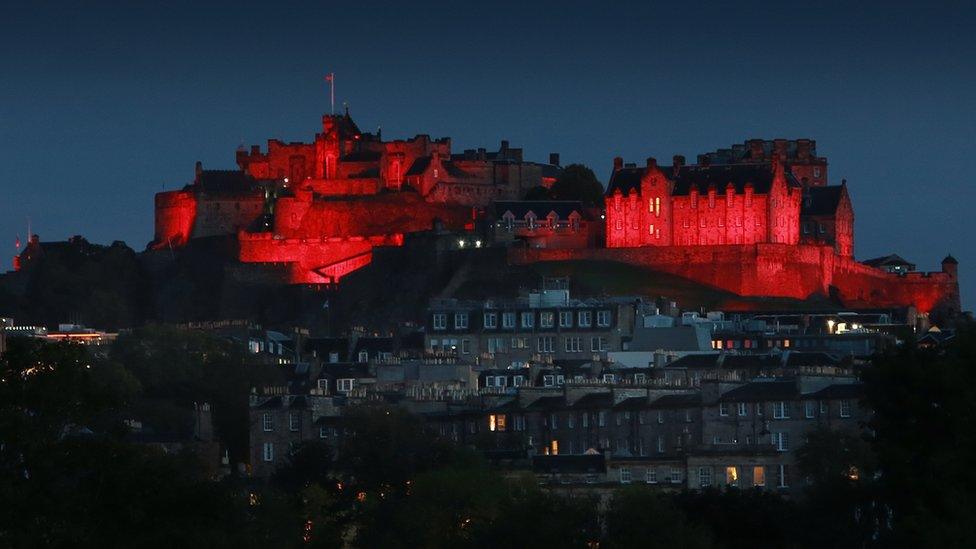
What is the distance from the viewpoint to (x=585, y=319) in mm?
131000

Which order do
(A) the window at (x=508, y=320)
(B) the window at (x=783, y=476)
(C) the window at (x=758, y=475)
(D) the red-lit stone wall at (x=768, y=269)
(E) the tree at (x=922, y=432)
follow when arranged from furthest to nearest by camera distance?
(D) the red-lit stone wall at (x=768, y=269), (A) the window at (x=508, y=320), (C) the window at (x=758, y=475), (B) the window at (x=783, y=476), (E) the tree at (x=922, y=432)

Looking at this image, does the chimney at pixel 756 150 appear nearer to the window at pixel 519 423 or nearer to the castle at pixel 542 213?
the castle at pixel 542 213

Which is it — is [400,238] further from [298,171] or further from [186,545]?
[186,545]

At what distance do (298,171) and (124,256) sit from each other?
495 inches

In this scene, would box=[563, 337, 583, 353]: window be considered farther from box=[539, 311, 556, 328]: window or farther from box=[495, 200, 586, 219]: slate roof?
box=[495, 200, 586, 219]: slate roof

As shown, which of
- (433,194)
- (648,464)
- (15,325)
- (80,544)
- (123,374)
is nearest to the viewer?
(80,544)

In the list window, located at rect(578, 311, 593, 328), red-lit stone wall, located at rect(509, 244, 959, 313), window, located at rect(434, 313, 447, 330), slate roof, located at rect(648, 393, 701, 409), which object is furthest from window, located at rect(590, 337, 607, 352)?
red-lit stone wall, located at rect(509, 244, 959, 313)

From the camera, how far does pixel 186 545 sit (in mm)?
57688

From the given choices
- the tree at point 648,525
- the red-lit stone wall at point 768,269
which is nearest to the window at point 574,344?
the red-lit stone wall at point 768,269

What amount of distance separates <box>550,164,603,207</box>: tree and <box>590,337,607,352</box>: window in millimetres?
49560

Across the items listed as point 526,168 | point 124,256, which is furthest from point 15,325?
point 526,168

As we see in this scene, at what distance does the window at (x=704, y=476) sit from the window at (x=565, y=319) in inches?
1584

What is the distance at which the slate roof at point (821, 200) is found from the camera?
17250 centimetres

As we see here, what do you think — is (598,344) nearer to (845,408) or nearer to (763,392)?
(763,392)
